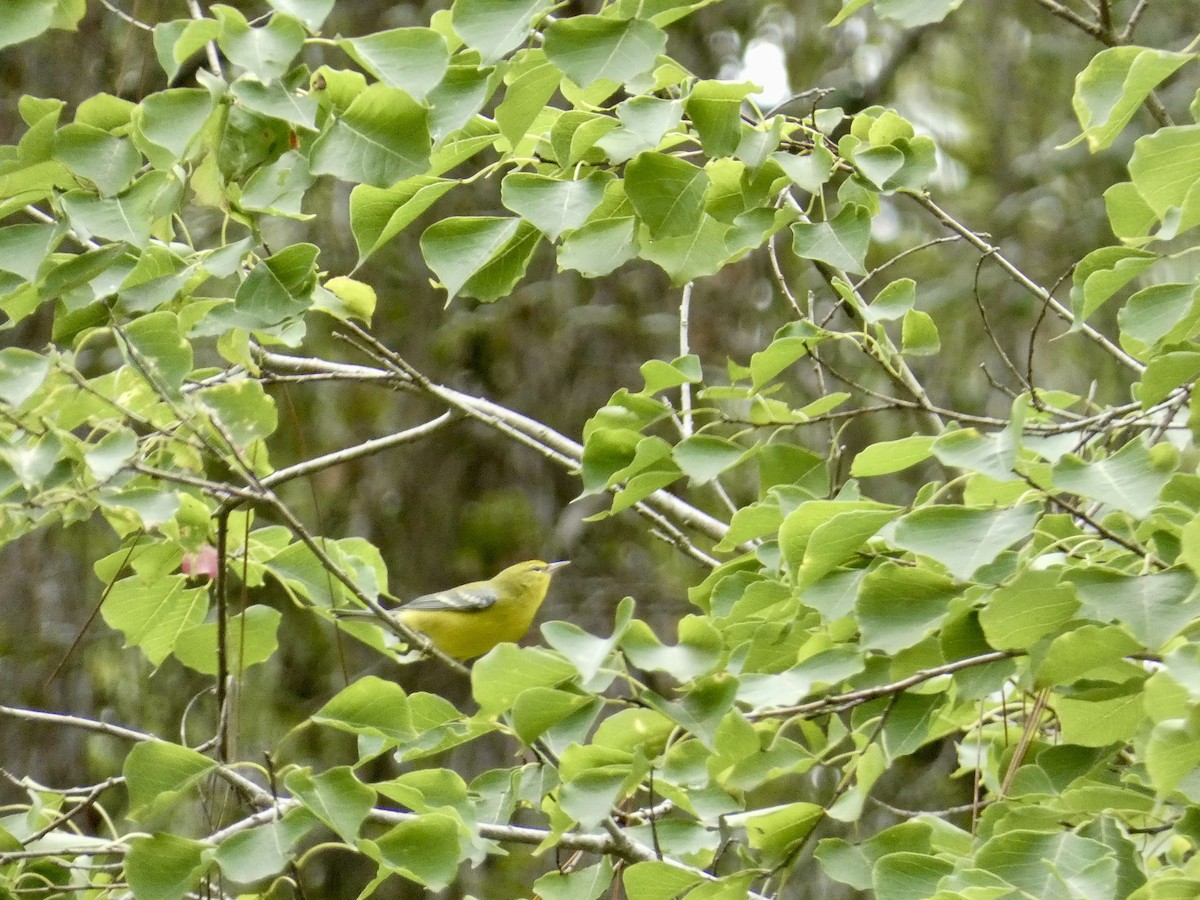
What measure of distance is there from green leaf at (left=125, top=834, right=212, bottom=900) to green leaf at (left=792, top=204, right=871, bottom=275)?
1.19 metres

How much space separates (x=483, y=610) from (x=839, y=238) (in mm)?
3732

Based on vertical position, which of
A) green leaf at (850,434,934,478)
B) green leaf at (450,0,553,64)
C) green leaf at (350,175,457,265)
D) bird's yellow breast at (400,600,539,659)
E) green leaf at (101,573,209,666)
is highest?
green leaf at (450,0,553,64)

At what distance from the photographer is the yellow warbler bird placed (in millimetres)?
5570

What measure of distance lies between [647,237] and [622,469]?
35 centimetres

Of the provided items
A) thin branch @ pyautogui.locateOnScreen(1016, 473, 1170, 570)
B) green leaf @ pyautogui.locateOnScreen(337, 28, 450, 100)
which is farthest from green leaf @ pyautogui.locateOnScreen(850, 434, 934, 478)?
green leaf @ pyautogui.locateOnScreen(337, 28, 450, 100)

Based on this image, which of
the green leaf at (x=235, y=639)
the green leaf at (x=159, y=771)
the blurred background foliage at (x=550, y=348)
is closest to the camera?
the green leaf at (x=159, y=771)

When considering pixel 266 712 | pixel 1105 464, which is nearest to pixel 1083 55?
pixel 266 712

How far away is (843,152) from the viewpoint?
2.08 meters

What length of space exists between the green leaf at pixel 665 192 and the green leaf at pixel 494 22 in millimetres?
327

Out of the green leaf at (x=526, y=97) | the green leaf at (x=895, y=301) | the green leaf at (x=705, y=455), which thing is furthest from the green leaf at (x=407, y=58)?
the green leaf at (x=895, y=301)

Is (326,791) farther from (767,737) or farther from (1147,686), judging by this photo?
(1147,686)

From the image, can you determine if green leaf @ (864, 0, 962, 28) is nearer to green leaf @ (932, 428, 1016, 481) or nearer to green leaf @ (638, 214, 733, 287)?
green leaf @ (638, 214, 733, 287)

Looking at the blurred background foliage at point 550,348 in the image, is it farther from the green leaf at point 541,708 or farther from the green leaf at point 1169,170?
the green leaf at point 541,708

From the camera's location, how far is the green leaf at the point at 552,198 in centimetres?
Result: 177
